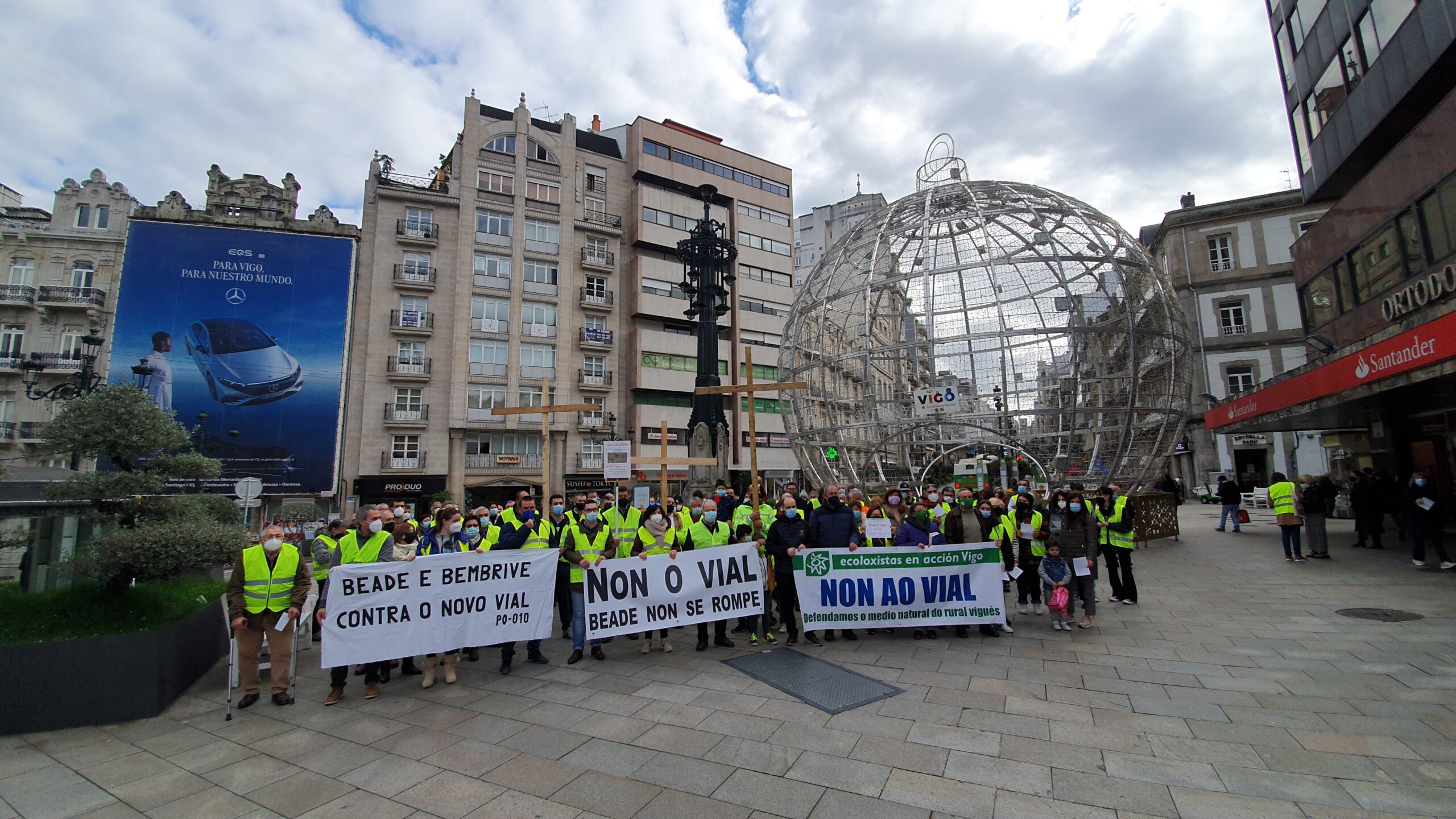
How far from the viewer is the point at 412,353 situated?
3641cm

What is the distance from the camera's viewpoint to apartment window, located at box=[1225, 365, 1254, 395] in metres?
36.1

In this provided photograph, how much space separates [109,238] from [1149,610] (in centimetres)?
4981

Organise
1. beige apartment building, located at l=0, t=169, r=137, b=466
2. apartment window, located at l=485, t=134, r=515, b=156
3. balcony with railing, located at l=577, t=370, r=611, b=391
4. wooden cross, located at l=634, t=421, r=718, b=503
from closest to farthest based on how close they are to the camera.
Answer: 1. wooden cross, located at l=634, t=421, r=718, b=503
2. beige apartment building, located at l=0, t=169, r=137, b=466
3. apartment window, located at l=485, t=134, r=515, b=156
4. balcony with railing, located at l=577, t=370, r=611, b=391

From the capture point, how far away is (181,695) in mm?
6727

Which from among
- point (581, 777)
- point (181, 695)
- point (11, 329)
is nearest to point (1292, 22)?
point (581, 777)

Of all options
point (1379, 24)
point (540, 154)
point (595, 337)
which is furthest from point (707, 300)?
point (540, 154)

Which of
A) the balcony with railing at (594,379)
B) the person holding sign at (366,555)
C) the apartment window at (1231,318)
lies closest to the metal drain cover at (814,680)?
the person holding sign at (366,555)

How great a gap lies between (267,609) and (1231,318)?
47177 millimetres

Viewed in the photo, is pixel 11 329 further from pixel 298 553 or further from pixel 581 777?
pixel 581 777

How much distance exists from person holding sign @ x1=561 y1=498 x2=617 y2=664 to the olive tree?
3.66m

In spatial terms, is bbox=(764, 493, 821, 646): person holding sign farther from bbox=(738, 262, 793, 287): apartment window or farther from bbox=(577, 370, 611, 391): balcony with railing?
bbox=(738, 262, 793, 287): apartment window

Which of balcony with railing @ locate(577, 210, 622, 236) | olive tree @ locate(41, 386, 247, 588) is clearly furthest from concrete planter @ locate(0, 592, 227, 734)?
balcony with railing @ locate(577, 210, 622, 236)

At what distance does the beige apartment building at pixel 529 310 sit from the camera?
3578cm

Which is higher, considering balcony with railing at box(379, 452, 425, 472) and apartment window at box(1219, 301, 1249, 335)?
apartment window at box(1219, 301, 1249, 335)
